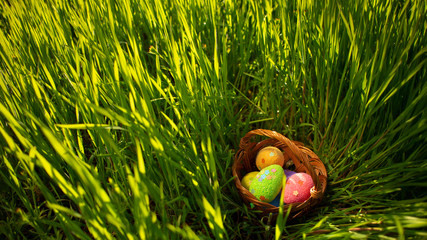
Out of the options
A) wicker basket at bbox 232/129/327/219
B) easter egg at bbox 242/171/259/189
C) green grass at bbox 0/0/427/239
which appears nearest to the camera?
green grass at bbox 0/0/427/239

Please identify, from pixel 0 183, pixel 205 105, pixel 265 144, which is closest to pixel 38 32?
pixel 0 183

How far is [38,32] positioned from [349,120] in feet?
3.83

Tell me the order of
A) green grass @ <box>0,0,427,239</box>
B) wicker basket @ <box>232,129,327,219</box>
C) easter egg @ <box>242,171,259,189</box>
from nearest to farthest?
green grass @ <box>0,0,427,239</box> → wicker basket @ <box>232,129,327,219</box> → easter egg @ <box>242,171,259,189</box>

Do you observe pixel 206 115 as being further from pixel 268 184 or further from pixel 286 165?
pixel 286 165

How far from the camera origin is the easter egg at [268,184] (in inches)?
31.9

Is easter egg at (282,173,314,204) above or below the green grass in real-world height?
below

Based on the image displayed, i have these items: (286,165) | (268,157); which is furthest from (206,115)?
(286,165)

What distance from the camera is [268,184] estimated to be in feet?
2.66

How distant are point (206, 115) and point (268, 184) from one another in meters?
0.29

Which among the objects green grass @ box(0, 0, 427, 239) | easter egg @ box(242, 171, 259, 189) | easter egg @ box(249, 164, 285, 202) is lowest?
easter egg @ box(242, 171, 259, 189)

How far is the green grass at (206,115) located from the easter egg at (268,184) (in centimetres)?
7

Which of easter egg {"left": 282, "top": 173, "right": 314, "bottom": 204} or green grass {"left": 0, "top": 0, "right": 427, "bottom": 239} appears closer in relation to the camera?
green grass {"left": 0, "top": 0, "right": 427, "bottom": 239}

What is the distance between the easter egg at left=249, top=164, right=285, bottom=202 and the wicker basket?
0.04 metres

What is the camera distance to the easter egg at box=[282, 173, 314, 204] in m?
0.82
